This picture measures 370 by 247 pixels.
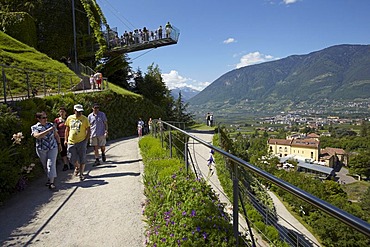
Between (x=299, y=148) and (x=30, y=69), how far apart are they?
78.7 meters

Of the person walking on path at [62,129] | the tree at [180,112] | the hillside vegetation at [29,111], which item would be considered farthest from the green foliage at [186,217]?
the tree at [180,112]

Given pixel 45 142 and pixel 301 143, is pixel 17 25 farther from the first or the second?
pixel 301 143

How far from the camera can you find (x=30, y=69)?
15.3m

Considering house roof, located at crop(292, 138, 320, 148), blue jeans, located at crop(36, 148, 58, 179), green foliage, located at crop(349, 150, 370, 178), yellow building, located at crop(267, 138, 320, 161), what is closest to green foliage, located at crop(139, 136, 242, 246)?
blue jeans, located at crop(36, 148, 58, 179)

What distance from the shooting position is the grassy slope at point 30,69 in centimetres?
1072

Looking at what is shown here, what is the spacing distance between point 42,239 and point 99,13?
30.4 meters

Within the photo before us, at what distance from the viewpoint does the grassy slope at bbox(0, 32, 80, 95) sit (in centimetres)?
1072

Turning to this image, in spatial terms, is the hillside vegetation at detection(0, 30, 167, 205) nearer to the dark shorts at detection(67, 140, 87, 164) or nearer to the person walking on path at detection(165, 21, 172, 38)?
the dark shorts at detection(67, 140, 87, 164)

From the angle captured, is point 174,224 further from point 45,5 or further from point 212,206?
point 45,5

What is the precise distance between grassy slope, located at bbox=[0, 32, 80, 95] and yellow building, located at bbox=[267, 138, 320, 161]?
66070mm

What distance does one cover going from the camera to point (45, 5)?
85.7 feet

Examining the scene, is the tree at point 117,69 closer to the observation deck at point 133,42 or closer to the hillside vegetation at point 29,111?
the observation deck at point 133,42

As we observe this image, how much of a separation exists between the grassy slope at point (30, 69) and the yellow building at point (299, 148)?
217 feet

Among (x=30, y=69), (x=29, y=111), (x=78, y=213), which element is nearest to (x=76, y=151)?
(x=78, y=213)
